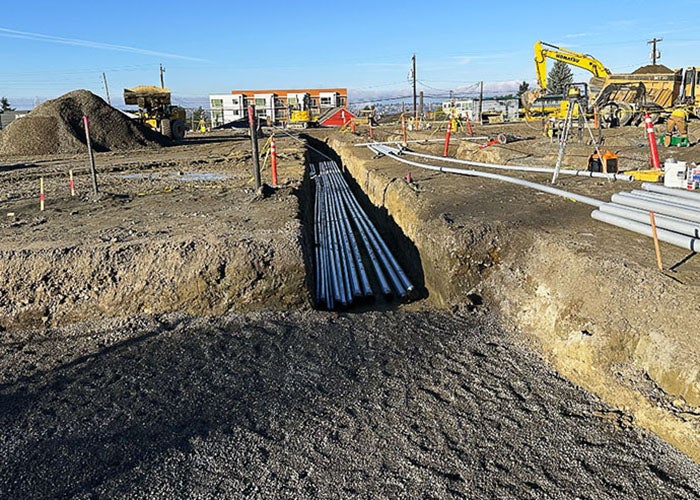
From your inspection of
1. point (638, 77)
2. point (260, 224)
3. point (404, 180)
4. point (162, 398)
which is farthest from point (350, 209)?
point (638, 77)

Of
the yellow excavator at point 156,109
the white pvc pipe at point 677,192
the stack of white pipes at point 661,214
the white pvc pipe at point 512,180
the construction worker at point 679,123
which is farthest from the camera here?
the yellow excavator at point 156,109

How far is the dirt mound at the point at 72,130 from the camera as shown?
24312 mm

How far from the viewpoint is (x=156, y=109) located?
3052cm

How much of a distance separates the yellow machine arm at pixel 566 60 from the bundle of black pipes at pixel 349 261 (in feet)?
51.8

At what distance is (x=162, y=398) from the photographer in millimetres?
4086

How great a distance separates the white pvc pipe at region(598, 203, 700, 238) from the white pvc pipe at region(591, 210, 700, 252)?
62 mm

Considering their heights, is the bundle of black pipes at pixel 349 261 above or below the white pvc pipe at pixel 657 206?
below

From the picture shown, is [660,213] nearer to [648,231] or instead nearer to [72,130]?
[648,231]

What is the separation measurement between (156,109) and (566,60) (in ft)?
74.4

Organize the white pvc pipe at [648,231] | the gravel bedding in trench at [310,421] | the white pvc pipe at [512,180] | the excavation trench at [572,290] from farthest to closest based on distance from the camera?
the white pvc pipe at [512,180], the white pvc pipe at [648,231], the excavation trench at [572,290], the gravel bedding in trench at [310,421]

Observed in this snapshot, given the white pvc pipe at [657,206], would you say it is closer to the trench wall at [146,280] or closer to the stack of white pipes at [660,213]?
the stack of white pipes at [660,213]

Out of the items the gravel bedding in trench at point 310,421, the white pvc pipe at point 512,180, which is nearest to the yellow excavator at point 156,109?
the white pvc pipe at point 512,180

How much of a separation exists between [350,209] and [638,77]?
14512mm

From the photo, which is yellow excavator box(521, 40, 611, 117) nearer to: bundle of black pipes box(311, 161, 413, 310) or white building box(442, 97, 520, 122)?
white building box(442, 97, 520, 122)
